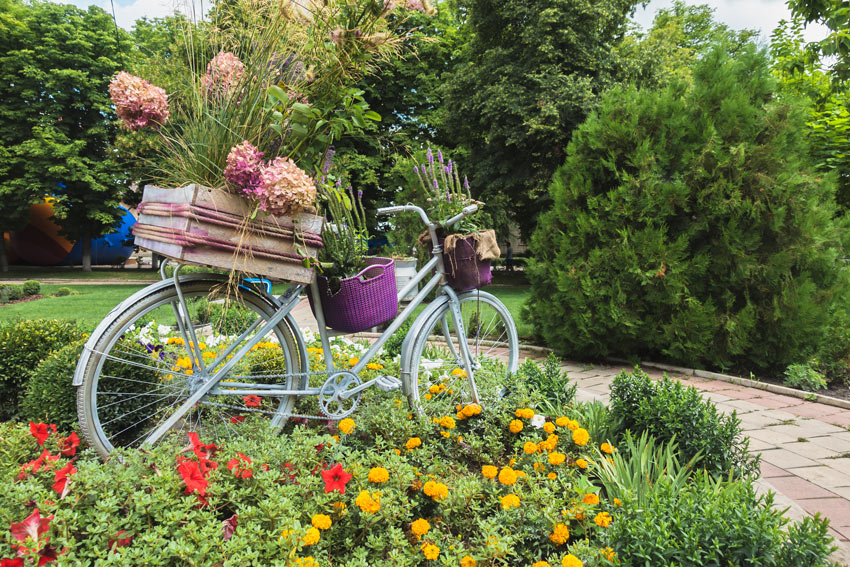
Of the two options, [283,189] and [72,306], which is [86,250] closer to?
[72,306]

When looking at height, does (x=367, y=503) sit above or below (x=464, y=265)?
below

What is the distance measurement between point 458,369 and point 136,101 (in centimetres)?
217

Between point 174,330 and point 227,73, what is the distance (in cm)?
246

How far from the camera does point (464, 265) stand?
2.87m

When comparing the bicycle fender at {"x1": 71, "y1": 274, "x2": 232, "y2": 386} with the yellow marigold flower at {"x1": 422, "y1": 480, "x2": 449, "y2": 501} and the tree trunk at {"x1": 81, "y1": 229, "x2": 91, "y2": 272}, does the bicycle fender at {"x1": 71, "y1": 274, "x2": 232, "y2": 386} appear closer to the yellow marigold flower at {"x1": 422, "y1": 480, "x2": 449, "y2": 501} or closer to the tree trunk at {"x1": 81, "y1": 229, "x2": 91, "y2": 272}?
the yellow marigold flower at {"x1": 422, "y1": 480, "x2": 449, "y2": 501}

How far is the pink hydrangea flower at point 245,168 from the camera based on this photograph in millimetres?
1941

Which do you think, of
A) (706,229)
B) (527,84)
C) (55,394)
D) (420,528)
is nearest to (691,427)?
(420,528)

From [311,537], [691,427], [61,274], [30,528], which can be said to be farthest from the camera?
[61,274]

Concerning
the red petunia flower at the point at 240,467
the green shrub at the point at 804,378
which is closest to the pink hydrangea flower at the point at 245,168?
the red petunia flower at the point at 240,467

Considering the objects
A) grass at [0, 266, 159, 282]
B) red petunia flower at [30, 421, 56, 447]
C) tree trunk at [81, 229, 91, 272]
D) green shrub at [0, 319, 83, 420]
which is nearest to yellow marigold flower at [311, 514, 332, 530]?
red petunia flower at [30, 421, 56, 447]

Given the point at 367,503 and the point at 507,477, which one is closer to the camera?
the point at 367,503

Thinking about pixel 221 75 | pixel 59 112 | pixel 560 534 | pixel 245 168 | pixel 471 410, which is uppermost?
pixel 59 112

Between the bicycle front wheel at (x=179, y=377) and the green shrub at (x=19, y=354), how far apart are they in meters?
0.74

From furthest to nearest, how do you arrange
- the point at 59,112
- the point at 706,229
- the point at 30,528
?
the point at 59,112, the point at 706,229, the point at 30,528
